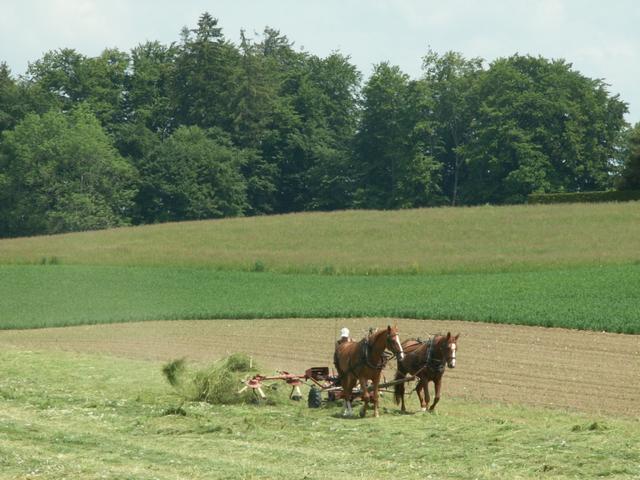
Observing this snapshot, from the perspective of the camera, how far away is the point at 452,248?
5391 cm

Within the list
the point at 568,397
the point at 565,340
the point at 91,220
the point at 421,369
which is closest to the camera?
the point at 421,369

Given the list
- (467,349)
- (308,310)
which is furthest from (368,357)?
(308,310)

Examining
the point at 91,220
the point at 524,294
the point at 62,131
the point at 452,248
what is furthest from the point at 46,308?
the point at 62,131

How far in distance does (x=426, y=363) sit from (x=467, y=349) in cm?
921

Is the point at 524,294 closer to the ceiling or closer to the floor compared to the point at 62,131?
closer to the floor

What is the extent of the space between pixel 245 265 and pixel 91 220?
40.5 meters

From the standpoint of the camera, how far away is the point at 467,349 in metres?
27.7

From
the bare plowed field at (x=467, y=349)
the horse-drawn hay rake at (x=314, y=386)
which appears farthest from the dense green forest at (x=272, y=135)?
the horse-drawn hay rake at (x=314, y=386)

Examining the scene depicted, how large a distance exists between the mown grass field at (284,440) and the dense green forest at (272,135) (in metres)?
71.9

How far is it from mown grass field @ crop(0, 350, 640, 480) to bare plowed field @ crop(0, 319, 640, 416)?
6.11ft

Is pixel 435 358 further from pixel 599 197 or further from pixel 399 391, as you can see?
pixel 599 197

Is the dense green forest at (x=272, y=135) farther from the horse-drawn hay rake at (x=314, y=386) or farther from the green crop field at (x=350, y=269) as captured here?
the horse-drawn hay rake at (x=314, y=386)

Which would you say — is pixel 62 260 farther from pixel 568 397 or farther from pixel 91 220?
pixel 568 397

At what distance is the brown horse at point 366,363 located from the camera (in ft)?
59.8
